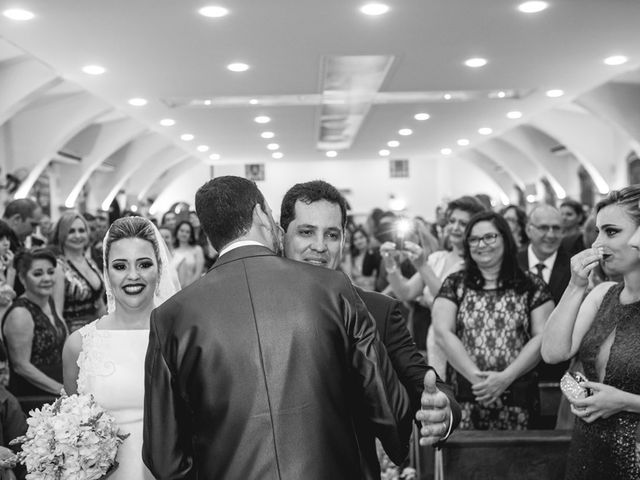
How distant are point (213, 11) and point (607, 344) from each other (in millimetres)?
5060

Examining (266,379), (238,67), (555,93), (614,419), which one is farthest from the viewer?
(555,93)

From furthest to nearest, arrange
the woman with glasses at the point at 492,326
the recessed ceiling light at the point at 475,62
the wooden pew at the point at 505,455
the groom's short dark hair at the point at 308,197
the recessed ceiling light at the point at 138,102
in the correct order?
the recessed ceiling light at the point at 138,102 → the recessed ceiling light at the point at 475,62 → the woman with glasses at the point at 492,326 → the wooden pew at the point at 505,455 → the groom's short dark hair at the point at 308,197

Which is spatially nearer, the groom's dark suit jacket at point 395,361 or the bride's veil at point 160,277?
the groom's dark suit jacket at point 395,361

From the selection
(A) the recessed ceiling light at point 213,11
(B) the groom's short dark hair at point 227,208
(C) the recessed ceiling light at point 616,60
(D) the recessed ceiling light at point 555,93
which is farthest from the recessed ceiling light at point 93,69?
(B) the groom's short dark hair at point 227,208

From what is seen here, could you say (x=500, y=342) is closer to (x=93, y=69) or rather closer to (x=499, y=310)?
(x=499, y=310)

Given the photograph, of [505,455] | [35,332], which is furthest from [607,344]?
[35,332]

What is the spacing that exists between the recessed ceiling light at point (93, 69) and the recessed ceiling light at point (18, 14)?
2224 mm

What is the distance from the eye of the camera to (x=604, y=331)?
10.1 ft

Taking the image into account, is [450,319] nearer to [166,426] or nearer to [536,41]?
[166,426]

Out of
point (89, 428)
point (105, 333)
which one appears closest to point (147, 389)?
point (89, 428)

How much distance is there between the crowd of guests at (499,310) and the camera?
302cm

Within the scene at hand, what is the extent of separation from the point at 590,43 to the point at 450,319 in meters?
5.79

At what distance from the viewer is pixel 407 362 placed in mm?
2623

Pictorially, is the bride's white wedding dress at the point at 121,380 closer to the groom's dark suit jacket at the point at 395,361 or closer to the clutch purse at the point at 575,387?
the groom's dark suit jacket at the point at 395,361
